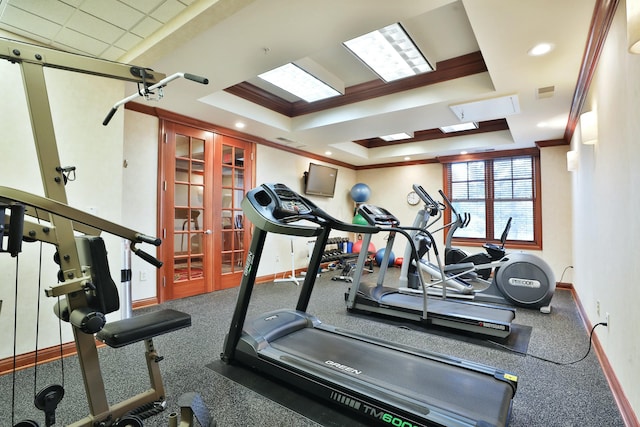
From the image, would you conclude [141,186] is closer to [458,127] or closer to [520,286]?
[520,286]

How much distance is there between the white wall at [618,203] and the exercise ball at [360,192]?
4859mm

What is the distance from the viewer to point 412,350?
2311mm

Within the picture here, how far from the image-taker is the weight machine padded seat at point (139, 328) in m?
1.48

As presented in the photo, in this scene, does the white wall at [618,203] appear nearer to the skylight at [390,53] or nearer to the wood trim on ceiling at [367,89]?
the wood trim on ceiling at [367,89]

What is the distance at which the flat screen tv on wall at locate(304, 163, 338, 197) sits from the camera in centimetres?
643

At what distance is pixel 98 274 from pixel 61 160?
1.71m

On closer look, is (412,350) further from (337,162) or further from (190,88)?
(337,162)

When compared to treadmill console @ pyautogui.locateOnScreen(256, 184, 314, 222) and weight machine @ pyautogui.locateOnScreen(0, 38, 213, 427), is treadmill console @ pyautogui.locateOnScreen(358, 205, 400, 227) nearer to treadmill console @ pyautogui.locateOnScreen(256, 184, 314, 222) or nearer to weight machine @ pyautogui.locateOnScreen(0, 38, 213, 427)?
treadmill console @ pyautogui.locateOnScreen(256, 184, 314, 222)

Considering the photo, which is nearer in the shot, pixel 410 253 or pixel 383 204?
pixel 410 253

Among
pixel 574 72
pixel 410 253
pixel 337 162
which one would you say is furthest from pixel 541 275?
pixel 337 162

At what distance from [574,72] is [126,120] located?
15.9 feet

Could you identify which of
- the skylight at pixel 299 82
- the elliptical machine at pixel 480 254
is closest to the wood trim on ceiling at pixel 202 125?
the skylight at pixel 299 82

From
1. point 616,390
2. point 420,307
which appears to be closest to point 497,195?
point 420,307

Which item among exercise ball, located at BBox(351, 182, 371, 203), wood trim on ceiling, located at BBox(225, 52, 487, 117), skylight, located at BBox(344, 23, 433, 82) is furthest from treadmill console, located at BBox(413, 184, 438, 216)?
exercise ball, located at BBox(351, 182, 371, 203)
